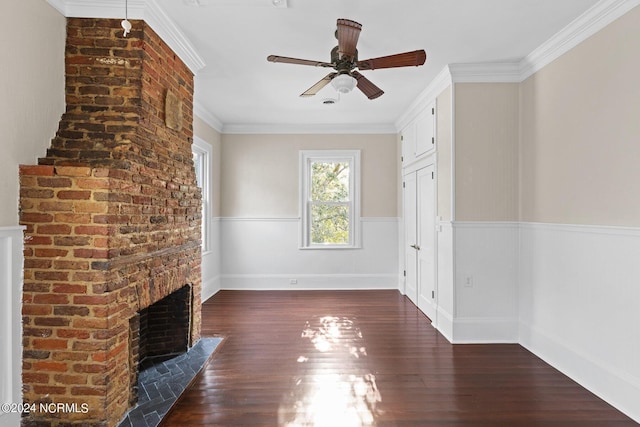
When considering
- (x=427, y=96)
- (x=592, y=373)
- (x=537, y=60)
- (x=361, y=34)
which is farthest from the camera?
(x=427, y=96)

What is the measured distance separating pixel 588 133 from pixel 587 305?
1263 millimetres

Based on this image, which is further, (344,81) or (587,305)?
(587,305)

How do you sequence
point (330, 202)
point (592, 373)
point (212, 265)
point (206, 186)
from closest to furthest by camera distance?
point (592, 373)
point (206, 186)
point (212, 265)
point (330, 202)

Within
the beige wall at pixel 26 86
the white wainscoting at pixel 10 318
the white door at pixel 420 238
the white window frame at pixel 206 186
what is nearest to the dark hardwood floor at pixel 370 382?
the white door at pixel 420 238

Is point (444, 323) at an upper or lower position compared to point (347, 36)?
lower

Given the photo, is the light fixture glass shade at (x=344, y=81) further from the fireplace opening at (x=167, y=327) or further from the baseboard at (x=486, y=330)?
the baseboard at (x=486, y=330)

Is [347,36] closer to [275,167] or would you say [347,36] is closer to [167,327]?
[167,327]

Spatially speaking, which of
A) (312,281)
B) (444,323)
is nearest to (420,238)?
(444,323)

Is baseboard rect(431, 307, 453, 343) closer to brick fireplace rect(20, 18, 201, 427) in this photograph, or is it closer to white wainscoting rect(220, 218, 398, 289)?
white wainscoting rect(220, 218, 398, 289)

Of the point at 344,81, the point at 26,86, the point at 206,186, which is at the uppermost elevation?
the point at 344,81

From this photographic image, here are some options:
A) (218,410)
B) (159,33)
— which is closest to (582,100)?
(159,33)

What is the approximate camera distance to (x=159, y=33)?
8.75 feet

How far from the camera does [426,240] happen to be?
15.0ft

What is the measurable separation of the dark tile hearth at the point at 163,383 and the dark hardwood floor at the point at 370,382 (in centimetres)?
9
